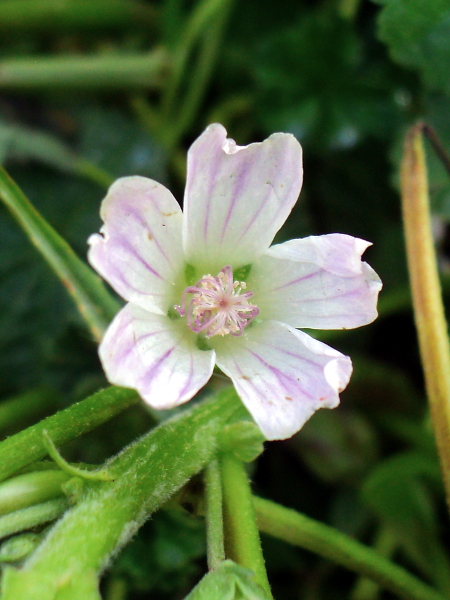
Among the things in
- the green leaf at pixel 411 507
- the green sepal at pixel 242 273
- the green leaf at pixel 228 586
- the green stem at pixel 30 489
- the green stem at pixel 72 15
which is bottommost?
the green leaf at pixel 411 507

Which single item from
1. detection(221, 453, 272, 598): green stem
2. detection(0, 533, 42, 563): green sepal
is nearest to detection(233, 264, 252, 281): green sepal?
detection(221, 453, 272, 598): green stem

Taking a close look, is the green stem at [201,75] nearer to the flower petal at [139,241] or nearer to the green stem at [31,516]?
the flower petal at [139,241]

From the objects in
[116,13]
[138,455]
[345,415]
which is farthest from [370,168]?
[138,455]

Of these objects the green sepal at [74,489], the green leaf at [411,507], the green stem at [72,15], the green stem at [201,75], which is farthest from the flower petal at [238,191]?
the green stem at [72,15]

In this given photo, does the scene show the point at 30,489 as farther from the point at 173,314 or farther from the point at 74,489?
the point at 173,314

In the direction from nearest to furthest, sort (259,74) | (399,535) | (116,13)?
(399,535), (259,74), (116,13)

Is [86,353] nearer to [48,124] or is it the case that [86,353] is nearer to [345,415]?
[345,415]

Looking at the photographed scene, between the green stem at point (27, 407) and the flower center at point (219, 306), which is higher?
the flower center at point (219, 306)
